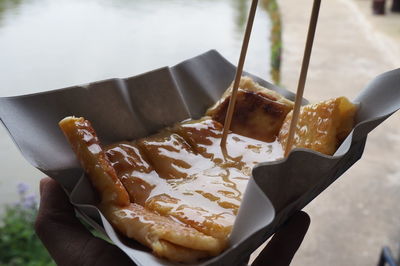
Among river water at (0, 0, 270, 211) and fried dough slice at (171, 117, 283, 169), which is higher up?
fried dough slice at (171, 117, 283, 169)

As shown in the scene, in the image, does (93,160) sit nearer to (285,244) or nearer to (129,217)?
(129,217)

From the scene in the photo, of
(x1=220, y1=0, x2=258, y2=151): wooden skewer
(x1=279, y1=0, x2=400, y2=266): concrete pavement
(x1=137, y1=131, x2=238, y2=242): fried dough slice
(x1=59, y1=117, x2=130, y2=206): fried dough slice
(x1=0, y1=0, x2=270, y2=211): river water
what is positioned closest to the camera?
(x1=137, y1=131, x2=238, y2=242): fried dough slice

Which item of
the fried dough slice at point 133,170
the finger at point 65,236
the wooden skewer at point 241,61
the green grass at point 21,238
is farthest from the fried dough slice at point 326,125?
the green grass at point 21,238

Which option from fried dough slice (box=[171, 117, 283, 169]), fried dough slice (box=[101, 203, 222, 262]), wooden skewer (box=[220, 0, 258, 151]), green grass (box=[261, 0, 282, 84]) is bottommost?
green grass (box=[261, 0, 282, 84])

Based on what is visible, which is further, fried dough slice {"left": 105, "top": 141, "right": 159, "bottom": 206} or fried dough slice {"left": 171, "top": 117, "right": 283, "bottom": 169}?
fried dough slice {"left": 171, "top": 117, "right": 283, "bottom": 169}

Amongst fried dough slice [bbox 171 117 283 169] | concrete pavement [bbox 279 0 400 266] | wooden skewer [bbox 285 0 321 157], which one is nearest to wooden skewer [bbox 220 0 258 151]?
fried dough slice [bbox 171 117 283 169]

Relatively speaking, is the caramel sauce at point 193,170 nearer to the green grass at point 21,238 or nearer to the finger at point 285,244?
the finger at point 285,244

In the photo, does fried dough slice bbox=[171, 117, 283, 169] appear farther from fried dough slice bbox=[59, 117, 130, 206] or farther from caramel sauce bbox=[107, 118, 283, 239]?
fried dough slice bbox=[59, 117, 130, 206]
